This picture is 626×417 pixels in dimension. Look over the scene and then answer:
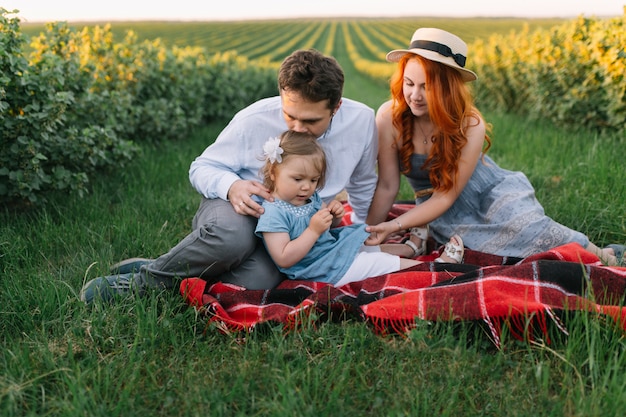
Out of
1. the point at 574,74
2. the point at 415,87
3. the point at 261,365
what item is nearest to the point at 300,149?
the point at 415,87

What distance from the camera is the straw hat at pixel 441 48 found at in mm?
3400

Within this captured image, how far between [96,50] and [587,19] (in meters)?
6.03

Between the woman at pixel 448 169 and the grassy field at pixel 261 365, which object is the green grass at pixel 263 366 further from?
the woman at pixel 448 169

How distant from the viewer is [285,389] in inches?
85.6

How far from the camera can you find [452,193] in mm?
3752

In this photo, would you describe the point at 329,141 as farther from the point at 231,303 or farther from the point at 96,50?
the point at 96,50

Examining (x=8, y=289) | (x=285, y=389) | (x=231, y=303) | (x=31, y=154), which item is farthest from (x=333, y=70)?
(x=31, y=154)

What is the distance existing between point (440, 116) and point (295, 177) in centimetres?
103

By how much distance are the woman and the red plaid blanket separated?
1.74 ft

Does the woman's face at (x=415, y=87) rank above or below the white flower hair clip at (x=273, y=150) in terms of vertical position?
above

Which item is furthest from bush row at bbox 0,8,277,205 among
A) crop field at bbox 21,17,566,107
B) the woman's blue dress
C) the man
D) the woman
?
crop field at bbox 21,17,566,107

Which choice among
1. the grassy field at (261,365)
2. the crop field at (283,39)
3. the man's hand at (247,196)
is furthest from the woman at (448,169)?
the crop field at (283,39)

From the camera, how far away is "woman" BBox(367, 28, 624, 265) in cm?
349

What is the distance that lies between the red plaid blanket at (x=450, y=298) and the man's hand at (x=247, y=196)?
44 centimetres
